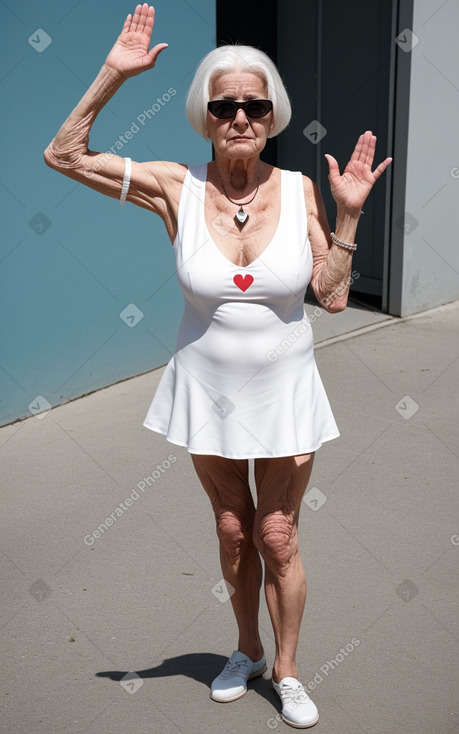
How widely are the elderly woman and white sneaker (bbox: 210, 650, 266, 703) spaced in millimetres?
207

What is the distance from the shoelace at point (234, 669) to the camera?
3580 millimetres

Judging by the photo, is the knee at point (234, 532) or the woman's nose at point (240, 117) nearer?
the woman's nose at point (240, 117)

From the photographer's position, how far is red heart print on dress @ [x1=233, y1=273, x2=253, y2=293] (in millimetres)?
3094

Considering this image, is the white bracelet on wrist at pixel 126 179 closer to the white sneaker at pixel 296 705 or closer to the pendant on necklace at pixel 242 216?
the pendant on necklace at pixel 242 216

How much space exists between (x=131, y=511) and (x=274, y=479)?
1822mm

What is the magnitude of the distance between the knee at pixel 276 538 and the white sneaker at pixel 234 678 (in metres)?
0.49
